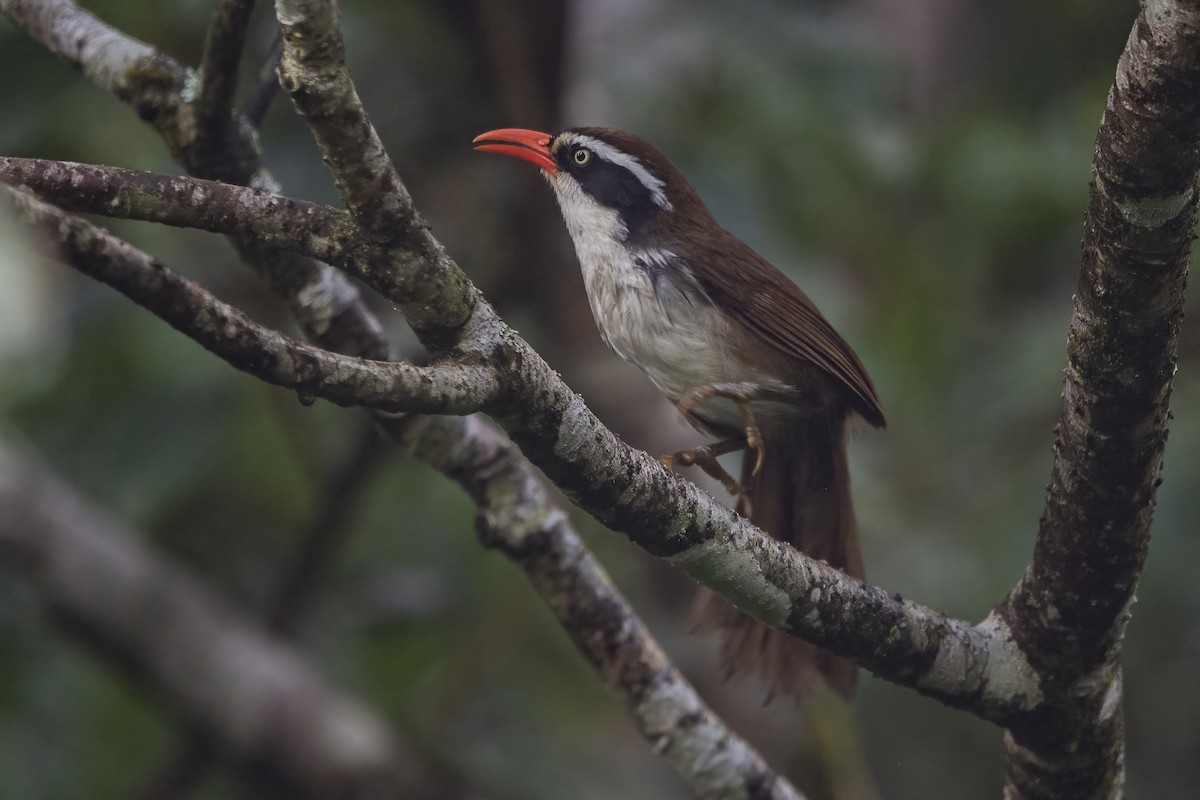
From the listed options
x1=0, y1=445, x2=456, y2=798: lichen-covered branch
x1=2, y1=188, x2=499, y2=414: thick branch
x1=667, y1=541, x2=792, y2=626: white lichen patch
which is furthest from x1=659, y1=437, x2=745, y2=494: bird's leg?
x1=0, y1=445, x2=456, y2=798: lichen-covered branch

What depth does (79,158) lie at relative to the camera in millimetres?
5020

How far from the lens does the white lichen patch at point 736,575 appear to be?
103 inches

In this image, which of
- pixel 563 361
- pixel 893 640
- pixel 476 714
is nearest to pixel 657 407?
pixel 563 361

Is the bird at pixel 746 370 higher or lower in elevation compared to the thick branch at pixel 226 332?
higher

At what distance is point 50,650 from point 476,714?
6.16 ft

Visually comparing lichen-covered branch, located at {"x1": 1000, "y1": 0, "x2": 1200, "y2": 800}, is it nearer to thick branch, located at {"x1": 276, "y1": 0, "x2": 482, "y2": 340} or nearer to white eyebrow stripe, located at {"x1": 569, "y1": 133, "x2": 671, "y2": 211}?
thick branch, located at {"x1": 276, "y1": 0, "x2": 482, "y2": 340}

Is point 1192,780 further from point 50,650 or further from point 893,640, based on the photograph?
point 50,650

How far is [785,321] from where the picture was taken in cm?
364

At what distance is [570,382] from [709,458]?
2588mm

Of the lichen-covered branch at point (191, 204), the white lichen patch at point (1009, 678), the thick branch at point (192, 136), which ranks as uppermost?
the thick branch at point (192, 136)

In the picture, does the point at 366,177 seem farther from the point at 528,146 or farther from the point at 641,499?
the point at 528,146

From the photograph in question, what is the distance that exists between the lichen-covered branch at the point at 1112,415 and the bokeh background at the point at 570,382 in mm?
1946

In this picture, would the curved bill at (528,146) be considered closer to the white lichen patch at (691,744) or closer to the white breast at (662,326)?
the white breast at (662,326)

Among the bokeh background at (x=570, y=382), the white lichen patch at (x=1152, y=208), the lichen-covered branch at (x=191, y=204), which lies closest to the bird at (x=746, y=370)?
the bokeh background at (x=570, y=382)
